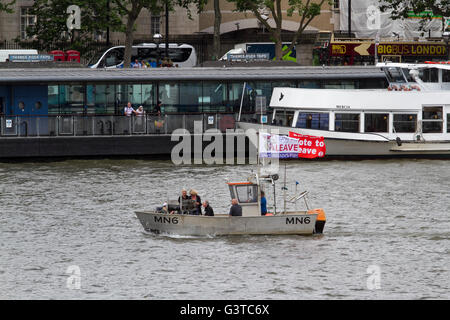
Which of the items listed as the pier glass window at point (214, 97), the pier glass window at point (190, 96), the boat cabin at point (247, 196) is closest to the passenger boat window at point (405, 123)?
the pier glass window at point (214, 97)

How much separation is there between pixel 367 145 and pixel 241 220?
2162 cm

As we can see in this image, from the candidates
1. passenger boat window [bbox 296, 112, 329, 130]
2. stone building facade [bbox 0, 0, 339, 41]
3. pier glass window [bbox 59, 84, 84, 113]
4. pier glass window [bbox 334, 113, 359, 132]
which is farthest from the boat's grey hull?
stone building facade [bbox 0, 0, 339, 41]

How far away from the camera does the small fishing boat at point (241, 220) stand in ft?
120

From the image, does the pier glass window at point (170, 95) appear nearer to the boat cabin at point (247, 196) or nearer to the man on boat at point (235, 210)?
the boat cabin at point (247, 196)

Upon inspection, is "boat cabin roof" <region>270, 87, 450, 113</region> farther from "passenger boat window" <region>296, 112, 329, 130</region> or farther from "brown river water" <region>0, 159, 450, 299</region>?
"brown river water" <region>0, 159, 450, 299</region>

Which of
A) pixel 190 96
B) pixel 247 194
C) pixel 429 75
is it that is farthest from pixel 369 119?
pixel 247 194

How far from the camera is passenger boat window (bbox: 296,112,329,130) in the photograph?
57469 mm

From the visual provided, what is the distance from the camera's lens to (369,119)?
2266 inches

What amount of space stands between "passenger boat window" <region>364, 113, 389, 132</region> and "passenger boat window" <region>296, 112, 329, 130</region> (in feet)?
6.81

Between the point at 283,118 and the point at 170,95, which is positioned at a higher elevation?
the point at 170,95

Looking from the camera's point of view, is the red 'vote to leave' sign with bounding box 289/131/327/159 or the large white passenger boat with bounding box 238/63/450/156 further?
the large white passenger boat with bounding box 238/63/450/156

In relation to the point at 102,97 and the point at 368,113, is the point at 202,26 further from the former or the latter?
the point at 368,113
